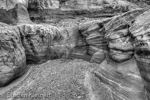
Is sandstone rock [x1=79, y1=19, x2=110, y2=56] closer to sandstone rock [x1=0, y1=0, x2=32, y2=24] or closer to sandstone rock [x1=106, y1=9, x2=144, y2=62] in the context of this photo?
sandstone rock [x1=106, y1=9, x2=144, y2=62]

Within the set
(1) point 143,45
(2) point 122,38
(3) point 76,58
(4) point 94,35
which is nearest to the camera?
(1) point 143,45

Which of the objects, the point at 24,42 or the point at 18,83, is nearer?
the point at 18,83

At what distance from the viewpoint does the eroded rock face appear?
263 cm

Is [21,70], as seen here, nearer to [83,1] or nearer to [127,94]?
[127,94]

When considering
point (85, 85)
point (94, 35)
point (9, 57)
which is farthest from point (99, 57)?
point (9, 57)

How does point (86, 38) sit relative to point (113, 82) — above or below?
above

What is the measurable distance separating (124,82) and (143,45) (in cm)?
144

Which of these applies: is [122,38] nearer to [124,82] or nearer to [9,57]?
[124,82]

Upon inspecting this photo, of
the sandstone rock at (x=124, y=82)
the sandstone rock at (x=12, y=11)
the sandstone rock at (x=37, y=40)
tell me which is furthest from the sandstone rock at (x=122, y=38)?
the sandstone rock at (x=12, y=11)

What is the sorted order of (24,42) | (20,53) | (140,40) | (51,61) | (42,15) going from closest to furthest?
(140,40)
(20,53)
(24,42)
(51,61)
(42,15)

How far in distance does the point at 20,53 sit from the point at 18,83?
1433mm

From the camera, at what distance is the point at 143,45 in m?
2.75

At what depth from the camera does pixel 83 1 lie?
8.79m

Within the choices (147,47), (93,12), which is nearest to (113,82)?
(147,47)
